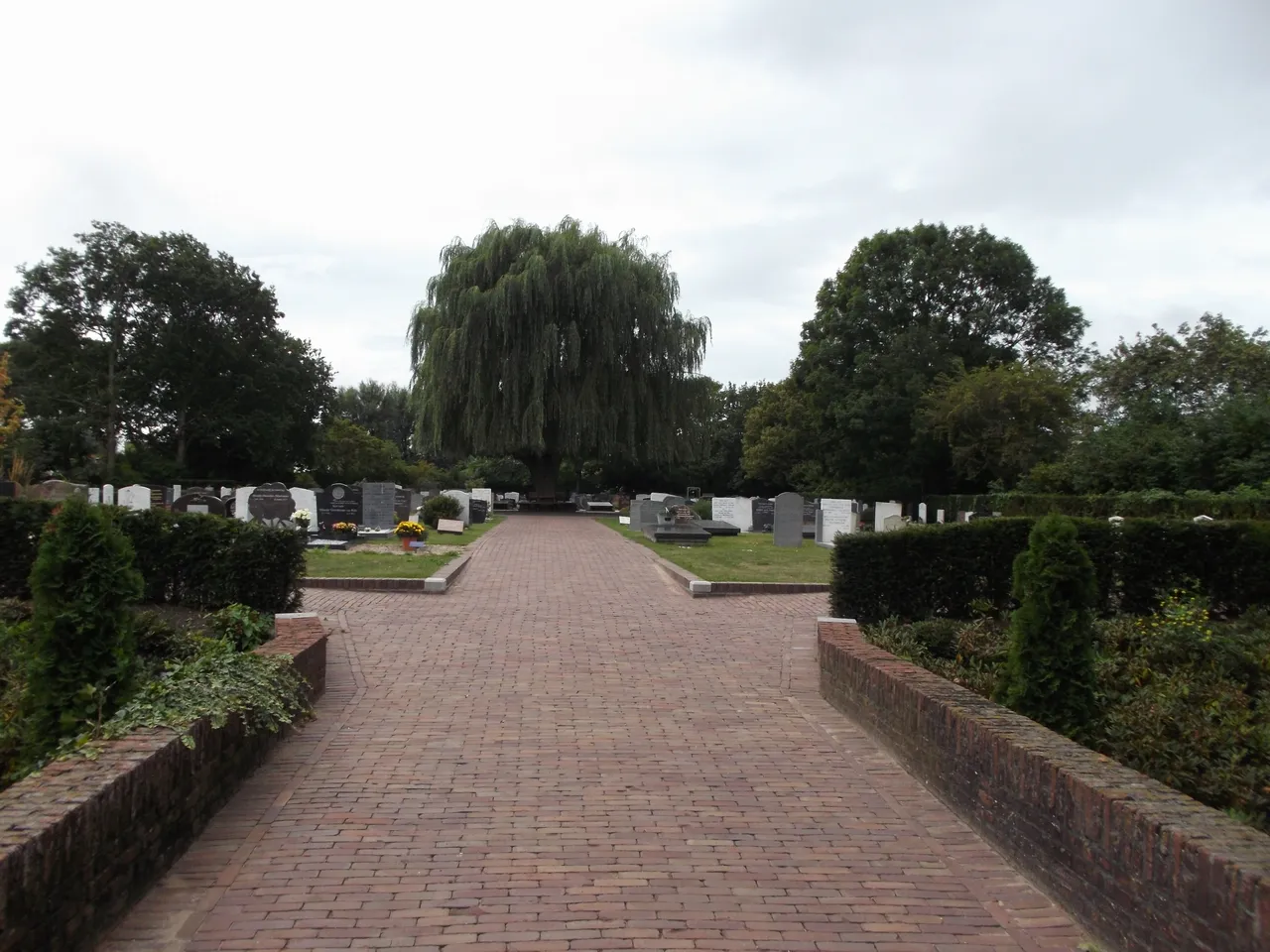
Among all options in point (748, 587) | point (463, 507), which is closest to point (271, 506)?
point (463, 507)

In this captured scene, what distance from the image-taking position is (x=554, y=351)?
4038 cm

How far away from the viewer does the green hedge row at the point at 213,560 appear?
392 inches

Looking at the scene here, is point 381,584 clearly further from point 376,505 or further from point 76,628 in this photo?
point 376,505

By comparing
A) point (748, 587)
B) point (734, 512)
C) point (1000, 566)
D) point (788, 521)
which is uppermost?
point (734, 512)

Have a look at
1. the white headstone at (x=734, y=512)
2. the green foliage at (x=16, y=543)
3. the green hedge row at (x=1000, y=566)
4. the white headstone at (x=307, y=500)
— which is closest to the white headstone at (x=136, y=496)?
the white headstone at (x=307, y=500)

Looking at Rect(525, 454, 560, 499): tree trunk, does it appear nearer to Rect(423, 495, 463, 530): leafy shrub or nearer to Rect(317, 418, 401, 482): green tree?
Rect(423, 495, 463, 530): leafy shrub

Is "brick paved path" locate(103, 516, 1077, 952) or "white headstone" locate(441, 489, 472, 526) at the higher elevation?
"white headstone" locate(441, 489, 472, 526)

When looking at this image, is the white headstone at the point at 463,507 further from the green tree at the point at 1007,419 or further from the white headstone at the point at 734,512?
the green tree at the point at 1007,419

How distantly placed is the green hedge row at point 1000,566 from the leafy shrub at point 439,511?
70.3 ft

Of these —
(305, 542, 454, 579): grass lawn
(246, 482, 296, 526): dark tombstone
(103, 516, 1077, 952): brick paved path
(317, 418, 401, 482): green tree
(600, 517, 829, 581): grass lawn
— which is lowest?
(103, 516, 1077, 952): brick paved path

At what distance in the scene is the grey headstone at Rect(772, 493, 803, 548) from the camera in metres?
26.0

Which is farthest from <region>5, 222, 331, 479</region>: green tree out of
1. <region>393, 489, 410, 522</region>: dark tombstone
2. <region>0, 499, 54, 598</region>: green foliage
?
<region>0, 499, 54, 598</region>: green foliage

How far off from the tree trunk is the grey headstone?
19968 mm

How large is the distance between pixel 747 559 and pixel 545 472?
27386 millimetres
